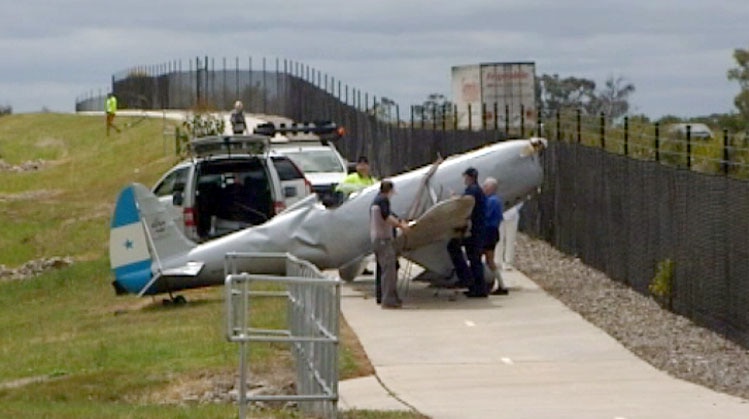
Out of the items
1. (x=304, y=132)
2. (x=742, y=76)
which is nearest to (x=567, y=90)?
(x=742, y=76)

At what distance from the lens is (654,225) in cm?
2591

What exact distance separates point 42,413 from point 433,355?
5.94 m

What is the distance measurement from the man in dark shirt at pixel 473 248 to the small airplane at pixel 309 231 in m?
0.25

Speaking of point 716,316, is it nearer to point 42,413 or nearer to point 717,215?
point 717,215

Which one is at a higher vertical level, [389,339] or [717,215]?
[717,215]

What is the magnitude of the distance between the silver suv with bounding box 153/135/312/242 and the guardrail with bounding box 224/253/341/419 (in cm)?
1352

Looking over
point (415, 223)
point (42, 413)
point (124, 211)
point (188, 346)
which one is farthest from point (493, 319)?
point (42, 413)

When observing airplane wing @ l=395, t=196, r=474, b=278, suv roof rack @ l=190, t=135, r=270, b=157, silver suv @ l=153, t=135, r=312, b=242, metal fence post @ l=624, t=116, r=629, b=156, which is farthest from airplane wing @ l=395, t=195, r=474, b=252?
suv roof rack @ l=190, t=135, r=270, b=157

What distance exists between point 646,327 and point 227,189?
10168 millimetres

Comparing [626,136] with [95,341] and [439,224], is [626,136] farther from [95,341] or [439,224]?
[95,341]

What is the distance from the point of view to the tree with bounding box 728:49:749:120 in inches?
2412

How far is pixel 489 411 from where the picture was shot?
671 inches

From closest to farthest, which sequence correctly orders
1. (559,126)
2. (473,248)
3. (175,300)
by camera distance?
(473,248) < (175,300) < (559,126)

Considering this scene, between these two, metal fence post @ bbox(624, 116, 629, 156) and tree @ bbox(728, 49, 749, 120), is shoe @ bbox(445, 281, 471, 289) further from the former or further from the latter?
tree @ bbox(728, 49, 749, 120)
